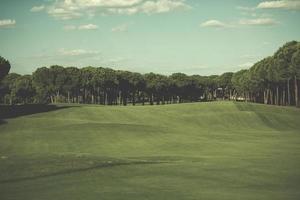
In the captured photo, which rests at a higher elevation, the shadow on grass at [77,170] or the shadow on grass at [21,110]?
the shadow on grass at [21,110]

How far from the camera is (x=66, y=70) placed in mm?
178625

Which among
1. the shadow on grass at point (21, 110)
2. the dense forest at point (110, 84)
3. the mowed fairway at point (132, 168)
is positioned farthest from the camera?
the dense forest at point (110, 84)

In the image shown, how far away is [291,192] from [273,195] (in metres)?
1.33

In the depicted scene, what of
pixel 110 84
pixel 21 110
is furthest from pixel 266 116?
pixel 110 84

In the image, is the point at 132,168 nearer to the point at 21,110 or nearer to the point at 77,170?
the point at 77,170

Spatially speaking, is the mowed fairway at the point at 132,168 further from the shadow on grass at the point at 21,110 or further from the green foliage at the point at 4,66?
the green foliage at the point at 4,66

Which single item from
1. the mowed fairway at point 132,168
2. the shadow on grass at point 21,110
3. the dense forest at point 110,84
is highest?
the dense forest at point 110,84

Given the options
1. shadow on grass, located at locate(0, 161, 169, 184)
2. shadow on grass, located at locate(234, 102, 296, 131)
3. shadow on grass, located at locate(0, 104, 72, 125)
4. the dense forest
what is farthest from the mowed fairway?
the dense forest

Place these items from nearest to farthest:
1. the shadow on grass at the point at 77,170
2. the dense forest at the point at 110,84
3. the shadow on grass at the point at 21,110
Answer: the shadow on grass at the point at 77,170
the shadow on grass at the point at 21,110
the dense forest at the point at 110,84

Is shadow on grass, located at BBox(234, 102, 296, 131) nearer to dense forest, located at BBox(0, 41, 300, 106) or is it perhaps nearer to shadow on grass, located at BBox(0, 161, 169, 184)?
dense forest, located at BBox(0, 41, 300, 106)

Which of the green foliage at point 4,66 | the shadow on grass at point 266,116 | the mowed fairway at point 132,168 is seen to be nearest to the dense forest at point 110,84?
the shadow on grass at point 266,116

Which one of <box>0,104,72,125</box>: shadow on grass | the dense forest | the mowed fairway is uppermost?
the dense forest

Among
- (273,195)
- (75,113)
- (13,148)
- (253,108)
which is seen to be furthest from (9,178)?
(253,108)

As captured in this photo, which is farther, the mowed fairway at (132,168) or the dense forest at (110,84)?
the dense forest at (110,84)
